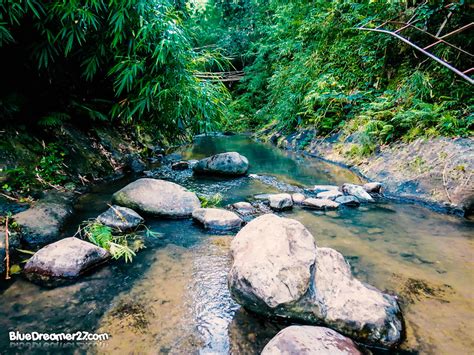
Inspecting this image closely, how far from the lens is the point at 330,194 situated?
419 centimetres

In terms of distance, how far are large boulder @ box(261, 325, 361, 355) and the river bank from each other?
9.81 ft

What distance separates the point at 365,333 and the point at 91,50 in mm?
4370

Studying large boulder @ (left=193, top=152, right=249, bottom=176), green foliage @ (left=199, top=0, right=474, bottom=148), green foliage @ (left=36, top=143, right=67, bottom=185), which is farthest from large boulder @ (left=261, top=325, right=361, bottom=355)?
large boulder @ (left=193, top=152, right=249, bottom=176)

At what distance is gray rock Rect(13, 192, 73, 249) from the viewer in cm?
268

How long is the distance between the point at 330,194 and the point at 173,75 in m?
2.88

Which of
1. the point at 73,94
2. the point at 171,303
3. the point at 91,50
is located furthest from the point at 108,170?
the point at 171,303

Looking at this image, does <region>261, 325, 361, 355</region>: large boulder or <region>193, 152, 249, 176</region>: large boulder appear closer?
<region>261, 325, 361, 355</region>: large boulder

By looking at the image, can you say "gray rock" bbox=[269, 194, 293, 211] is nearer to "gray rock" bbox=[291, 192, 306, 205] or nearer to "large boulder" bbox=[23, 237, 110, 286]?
"gray rock" bbox=[291, 192, 306, 205]

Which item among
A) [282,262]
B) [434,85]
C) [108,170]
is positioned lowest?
[108,170]

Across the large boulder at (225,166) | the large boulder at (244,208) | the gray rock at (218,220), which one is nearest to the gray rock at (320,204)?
the large boulder at (244,208)

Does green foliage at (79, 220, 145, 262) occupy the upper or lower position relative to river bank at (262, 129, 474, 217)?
lower

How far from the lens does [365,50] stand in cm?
772

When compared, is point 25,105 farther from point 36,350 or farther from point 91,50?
point 36,350

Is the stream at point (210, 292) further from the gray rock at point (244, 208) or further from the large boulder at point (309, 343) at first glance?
the gray rock at point (244, 208)
